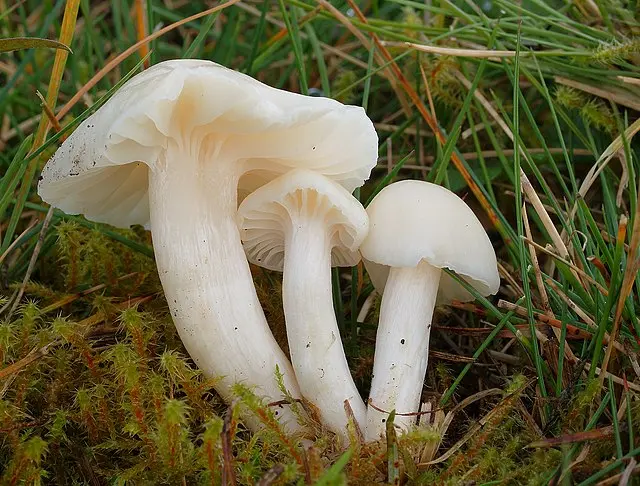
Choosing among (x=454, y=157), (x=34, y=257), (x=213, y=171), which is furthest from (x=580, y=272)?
(x=34, y=257)

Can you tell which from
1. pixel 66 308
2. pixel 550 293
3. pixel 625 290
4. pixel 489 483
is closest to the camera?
pixel 489 483

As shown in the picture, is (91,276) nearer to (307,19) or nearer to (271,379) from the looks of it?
(271,379)

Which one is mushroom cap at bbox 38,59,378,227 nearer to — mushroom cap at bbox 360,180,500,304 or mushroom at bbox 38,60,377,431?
mushroom at bbox 38,60,377,431

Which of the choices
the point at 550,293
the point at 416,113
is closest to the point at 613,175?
the point at 550,293

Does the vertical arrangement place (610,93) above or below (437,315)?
above

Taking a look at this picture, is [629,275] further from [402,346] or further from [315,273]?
[315,273]

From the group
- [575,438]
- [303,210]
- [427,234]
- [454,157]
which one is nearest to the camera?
[575,438]

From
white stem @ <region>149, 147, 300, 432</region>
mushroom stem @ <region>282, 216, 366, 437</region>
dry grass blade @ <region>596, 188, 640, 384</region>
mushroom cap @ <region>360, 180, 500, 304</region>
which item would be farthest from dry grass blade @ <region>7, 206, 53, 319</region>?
dry grass blade @ <region>596, 188, 640, 384</region>
